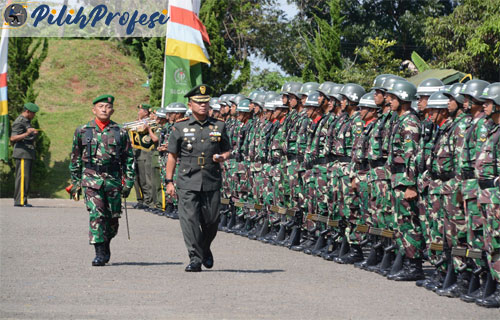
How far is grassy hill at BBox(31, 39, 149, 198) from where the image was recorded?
34.3m

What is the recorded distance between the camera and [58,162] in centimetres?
3127

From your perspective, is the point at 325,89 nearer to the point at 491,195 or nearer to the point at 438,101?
the point at 438,101

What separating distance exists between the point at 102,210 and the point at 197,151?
1.48 m

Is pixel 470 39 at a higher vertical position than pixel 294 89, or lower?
higher

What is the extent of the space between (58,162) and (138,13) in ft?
18.1

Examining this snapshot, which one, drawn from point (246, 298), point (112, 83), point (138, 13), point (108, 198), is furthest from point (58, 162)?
point (246, 298)

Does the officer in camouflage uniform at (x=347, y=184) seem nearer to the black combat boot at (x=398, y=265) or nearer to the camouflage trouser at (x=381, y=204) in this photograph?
the camouflage trouser at (x=381, y=204)

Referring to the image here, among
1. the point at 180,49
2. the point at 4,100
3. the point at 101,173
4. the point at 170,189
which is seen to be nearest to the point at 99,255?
the point at 101,173

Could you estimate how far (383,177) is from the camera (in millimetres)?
11938

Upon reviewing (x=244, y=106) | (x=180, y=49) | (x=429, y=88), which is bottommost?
(x=244, y=106)

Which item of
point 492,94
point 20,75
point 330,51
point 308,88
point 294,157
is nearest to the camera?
point 492,94

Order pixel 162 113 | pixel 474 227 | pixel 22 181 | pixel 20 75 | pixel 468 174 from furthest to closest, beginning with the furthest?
pixel 20 75, pixel 22 181, pixel 162 113, pixel 468 174, pixel 474 227

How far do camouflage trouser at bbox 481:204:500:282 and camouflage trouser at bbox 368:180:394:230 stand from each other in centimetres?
247

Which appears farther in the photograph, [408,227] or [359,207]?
[359,207]
